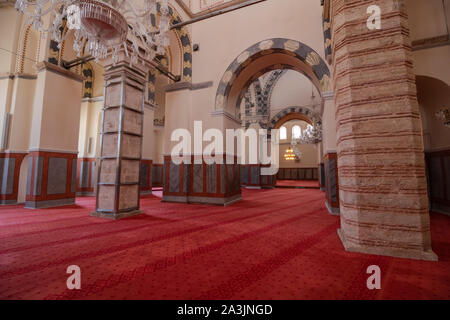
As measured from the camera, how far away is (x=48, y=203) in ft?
14.8

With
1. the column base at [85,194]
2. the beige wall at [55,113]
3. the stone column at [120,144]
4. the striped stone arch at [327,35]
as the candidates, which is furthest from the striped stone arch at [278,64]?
the column base at [85,194]

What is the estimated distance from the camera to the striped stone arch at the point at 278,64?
445cm

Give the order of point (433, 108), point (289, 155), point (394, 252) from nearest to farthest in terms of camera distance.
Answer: point (394, 252)
point (433, 108)
point (289, 155)

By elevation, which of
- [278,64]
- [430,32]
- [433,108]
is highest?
[278,64]

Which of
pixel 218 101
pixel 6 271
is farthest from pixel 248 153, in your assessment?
pixel 6 271

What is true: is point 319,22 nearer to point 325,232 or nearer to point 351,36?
point 351,36

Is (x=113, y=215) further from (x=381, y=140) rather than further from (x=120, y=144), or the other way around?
(x=381, y=140)

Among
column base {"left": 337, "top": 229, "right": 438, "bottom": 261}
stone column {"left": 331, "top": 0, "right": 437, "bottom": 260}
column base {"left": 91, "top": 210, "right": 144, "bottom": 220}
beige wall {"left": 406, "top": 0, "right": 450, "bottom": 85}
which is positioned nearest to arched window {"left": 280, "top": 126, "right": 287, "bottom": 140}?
beige wall {"left": 406, "top": 0, "right": 450, "bottom": 85}

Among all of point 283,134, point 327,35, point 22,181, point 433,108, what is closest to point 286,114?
point 283,134

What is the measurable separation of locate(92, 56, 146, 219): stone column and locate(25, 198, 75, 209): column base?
5.45 feet

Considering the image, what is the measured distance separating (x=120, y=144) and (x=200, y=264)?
2.60 meters

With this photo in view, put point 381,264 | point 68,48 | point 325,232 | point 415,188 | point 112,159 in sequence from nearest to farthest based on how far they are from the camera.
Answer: point 381,264
point 415,188
point 325,232
point 112,159
point 68,48

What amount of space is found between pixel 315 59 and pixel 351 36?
2535 millimetres

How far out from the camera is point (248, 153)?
34.1ft
